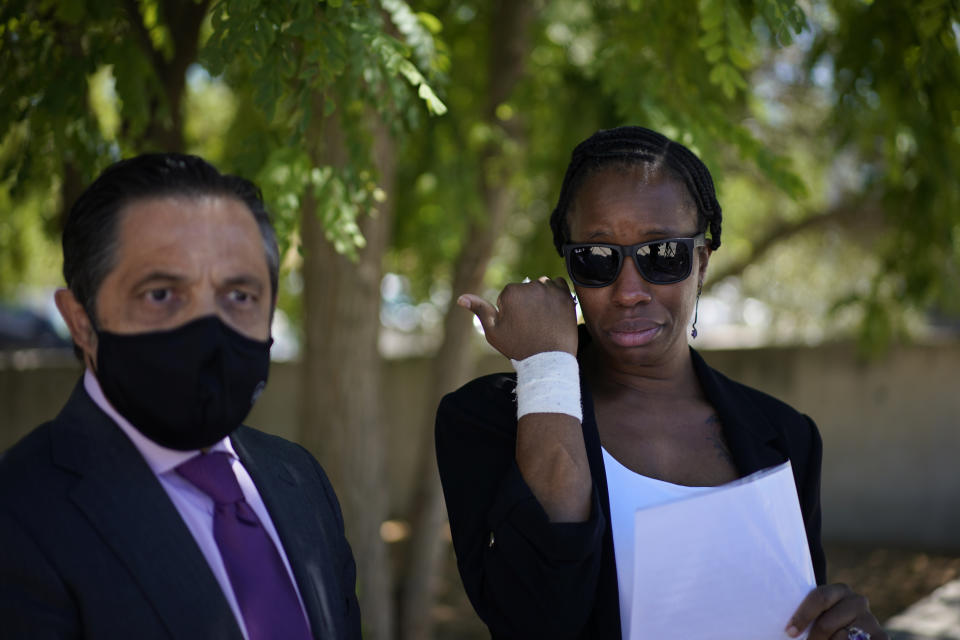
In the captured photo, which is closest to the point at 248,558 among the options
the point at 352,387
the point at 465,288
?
the point at 352,387

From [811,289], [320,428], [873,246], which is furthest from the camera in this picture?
[811,289]

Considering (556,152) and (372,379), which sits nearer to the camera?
(372,379)

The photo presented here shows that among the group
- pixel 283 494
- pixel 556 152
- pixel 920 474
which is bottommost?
pixel 920 474

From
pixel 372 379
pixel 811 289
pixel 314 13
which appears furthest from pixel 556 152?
pixel 811 289

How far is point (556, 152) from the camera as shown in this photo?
6.73 metres

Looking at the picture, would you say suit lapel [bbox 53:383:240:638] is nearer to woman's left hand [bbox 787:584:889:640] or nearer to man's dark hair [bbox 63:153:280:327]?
man's dark hair [bbox 63:153:280:327]

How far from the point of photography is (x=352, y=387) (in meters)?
4.92

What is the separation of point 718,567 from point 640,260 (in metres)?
0.71

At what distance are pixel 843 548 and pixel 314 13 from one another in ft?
28.1

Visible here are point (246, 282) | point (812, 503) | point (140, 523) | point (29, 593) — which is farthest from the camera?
point (812, 503)

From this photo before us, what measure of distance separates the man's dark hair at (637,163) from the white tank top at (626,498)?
0.60m

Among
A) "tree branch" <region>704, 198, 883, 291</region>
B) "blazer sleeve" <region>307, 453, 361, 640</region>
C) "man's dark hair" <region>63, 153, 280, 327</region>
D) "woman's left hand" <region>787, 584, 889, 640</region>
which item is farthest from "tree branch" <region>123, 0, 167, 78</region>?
"tree branch" <region>704, 198, 883, 291</region>

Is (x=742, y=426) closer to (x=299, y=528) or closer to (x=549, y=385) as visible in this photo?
(x=549, y=385)

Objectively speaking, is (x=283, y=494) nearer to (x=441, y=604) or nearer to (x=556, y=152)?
(x=556, y=152)
